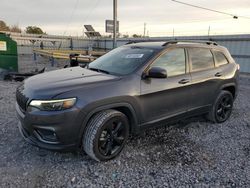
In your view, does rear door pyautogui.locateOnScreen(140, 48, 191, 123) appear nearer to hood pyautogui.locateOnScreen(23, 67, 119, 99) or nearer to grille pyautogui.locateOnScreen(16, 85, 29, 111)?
hood pyautogui.locateOnScreen(23, 67, 119, 99)

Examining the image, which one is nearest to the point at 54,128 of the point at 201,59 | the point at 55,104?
the point at 55,104

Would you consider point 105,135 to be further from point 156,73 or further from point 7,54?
point 7,54

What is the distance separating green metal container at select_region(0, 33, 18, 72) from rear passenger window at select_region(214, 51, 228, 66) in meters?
8.43

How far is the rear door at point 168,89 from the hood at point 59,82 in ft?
1.96

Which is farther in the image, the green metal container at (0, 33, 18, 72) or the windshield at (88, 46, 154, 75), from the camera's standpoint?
the green metal container at (0, 33, 18, 72)

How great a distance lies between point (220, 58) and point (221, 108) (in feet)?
3.49

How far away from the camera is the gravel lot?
2973 mm

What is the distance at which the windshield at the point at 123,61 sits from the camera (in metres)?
3.72

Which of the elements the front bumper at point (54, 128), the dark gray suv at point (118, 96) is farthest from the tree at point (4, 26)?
the front bumper at point (54, 128)

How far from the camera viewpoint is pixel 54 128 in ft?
9.54

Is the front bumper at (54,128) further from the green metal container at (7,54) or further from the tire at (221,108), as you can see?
the green metal container at (7,54)

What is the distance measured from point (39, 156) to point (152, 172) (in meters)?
1.65

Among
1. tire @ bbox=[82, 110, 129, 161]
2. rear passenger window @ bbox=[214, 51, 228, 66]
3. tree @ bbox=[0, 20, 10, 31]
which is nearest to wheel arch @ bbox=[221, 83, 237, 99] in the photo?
rear passenger window @ bbox=[214, 51, 228, 66]

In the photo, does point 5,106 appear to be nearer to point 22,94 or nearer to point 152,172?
point 22,94
